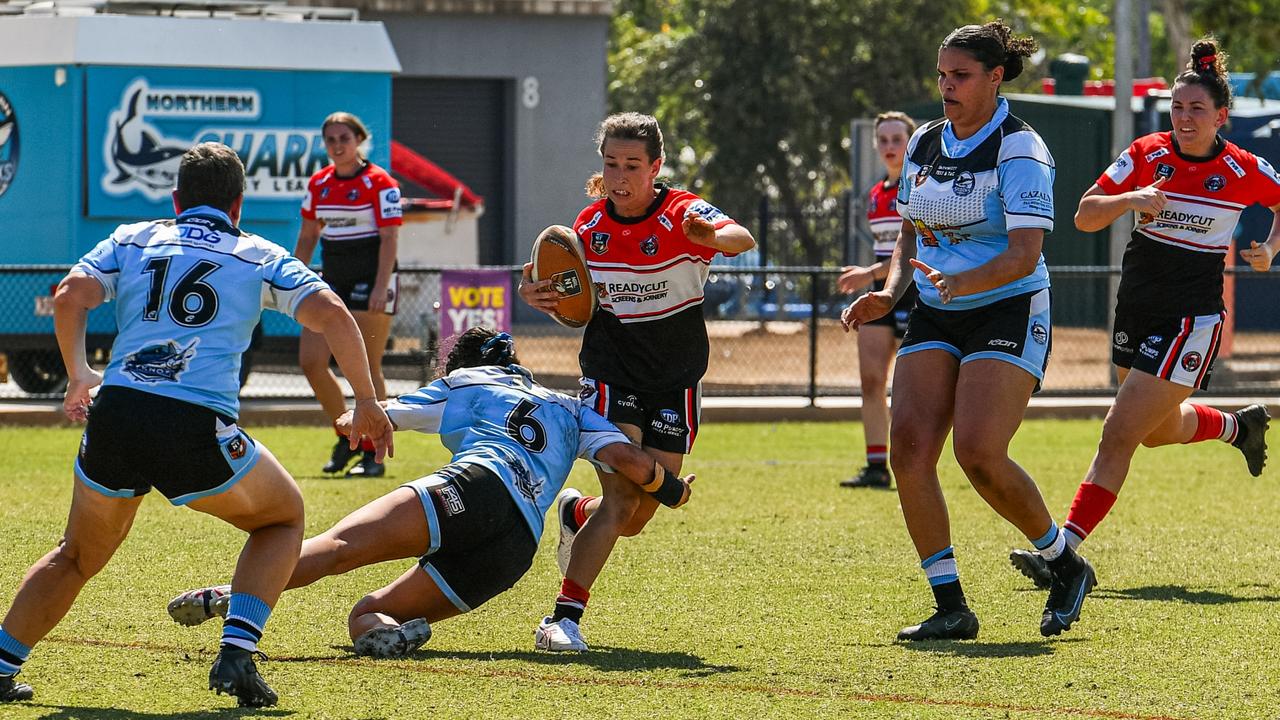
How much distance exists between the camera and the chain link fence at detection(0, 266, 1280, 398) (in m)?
14.8

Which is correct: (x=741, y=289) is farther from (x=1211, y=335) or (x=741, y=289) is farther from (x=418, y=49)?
(x=418, y=49)

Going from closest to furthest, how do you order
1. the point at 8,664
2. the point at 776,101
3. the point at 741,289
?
the point at 8,664 < the point at 741,289 < the point at 776,101

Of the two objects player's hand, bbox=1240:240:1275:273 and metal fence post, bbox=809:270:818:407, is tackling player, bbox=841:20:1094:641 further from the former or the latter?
metal fence post, bbox=809:270:818:407

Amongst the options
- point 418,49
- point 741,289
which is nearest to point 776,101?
point 418,49

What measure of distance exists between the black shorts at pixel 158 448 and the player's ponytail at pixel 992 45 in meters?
2.78

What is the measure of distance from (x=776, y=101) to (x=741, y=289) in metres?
14.6

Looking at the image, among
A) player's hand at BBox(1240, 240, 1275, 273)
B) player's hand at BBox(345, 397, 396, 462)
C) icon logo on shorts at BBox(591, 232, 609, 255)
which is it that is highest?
icon logo on shorts at BBox(591, 232, 609, 255)

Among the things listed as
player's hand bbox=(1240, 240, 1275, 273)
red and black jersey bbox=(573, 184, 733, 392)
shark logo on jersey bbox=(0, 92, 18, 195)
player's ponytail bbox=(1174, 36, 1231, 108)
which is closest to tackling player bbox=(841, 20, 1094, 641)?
red and black jersey bbox=(573, 184, 733, 392)

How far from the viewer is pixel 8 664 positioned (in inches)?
200

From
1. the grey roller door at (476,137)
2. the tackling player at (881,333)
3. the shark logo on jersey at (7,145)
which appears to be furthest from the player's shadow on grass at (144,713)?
the grey roller door at (476,137)

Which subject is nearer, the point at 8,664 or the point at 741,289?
the point at 8,664

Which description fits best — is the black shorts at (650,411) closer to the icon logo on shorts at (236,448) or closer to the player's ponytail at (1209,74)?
the icon logo on shorts at (236,448)

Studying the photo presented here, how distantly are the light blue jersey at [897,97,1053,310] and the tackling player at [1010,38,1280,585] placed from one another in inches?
46.8

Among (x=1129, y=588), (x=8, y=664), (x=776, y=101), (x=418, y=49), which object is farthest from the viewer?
(x=776, y=101)
